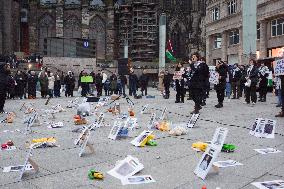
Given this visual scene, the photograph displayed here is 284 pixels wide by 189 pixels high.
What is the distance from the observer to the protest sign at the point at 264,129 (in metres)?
7.88

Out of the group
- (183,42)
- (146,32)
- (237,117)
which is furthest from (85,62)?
(237,117)

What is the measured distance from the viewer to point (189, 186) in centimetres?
459

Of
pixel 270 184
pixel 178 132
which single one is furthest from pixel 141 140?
pixel 270 184

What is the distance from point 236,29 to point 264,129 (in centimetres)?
4263

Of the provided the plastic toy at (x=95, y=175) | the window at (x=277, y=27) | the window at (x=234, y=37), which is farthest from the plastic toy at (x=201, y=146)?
the window at (x=234, y=37)

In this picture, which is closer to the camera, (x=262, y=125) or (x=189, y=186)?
(x=189, y=186)

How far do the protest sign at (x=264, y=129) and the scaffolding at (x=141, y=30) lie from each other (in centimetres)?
5380

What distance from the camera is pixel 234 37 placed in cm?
4950

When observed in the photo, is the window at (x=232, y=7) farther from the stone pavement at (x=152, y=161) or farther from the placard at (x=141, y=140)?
the placard at (x=141, y=140)

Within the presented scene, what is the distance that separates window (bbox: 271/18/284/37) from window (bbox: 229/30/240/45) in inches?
296

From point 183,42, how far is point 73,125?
5759 cm

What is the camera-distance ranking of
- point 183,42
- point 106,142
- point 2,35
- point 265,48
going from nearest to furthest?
point 106,142
point 265,48
point 2,35
point 183,42

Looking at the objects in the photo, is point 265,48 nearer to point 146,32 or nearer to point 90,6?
point 146,32

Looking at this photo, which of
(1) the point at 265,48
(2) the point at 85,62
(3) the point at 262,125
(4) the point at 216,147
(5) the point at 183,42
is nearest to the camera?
(4) the point at 216,147
